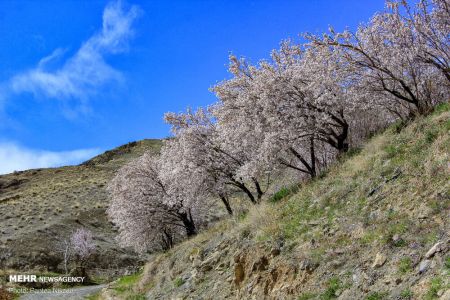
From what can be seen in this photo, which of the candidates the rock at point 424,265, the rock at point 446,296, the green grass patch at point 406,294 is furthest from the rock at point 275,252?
the rock at point 446,296

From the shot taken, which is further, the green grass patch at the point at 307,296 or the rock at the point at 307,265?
the rock at the point at 307,265

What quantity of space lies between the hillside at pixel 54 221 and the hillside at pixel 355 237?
35.6 m

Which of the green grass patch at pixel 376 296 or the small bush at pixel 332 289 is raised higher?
the small bush at pixel 332 289

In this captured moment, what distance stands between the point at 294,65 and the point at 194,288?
10225 millimetres

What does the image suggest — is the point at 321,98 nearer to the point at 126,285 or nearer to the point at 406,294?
the point at 406,294

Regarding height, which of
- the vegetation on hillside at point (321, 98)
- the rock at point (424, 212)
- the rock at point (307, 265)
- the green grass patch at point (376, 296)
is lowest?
the green grass patch at point (376, 296)

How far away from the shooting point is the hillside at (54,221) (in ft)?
160

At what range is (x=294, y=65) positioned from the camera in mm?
19609

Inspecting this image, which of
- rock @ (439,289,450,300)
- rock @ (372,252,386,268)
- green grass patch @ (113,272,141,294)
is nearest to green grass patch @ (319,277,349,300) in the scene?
rock @ (372,252,386,268)

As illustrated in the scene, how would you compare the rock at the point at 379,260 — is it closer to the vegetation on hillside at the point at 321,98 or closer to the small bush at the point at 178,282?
the vegetation on hillside at the point at 321,98

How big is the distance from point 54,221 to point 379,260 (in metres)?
56.0

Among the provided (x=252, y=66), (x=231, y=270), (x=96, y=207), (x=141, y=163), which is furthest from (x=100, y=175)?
(x=231, y=270)

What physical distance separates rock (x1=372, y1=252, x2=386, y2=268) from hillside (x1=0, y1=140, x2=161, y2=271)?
44702 millimetres

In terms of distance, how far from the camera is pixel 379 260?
874 centimetres
